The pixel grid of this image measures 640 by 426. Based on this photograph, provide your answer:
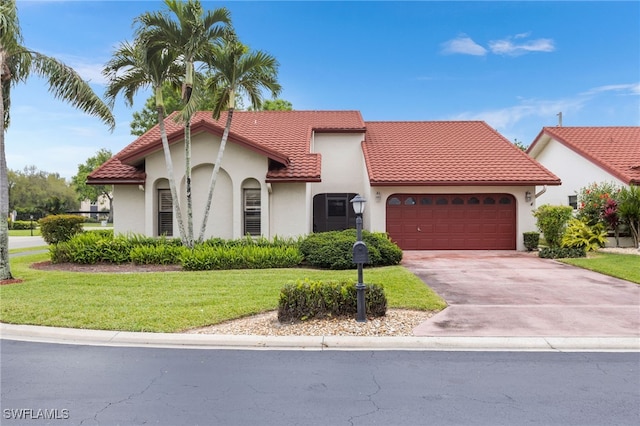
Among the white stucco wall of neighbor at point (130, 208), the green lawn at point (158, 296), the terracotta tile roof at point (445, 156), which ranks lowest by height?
the green lawn at point (158, 296)

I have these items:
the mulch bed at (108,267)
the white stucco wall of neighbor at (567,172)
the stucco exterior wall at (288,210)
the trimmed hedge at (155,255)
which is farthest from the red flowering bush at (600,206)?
the mulch bed at (108,267)

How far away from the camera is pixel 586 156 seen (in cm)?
2016

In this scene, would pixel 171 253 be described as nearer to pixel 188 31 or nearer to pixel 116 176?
pixel 116 176

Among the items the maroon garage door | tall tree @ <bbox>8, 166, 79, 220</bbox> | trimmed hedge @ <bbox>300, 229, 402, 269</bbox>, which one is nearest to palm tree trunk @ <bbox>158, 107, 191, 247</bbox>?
trimmed hedge @ <bbox>300, 229, 402, 269</bbox>

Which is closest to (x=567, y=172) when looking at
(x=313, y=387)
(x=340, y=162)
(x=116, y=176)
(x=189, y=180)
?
(x=340, y=162)

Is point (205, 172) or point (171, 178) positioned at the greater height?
point (205, 172)

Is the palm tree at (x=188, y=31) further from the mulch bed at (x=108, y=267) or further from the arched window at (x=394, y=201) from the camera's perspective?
the arched window at (x=394, y=201)

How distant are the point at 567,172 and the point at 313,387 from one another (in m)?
22.2

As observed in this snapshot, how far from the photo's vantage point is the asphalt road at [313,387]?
12.9 ft

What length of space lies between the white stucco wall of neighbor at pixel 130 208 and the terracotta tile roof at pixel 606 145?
66.4 ft

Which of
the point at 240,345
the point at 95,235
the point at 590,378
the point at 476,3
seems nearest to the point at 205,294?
the point at 240,345

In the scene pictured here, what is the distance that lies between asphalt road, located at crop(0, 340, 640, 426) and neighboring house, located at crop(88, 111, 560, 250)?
1021 centimetres

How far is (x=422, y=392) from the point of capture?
448 cm

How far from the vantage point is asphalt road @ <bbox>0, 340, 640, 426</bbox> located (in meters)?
3.94
